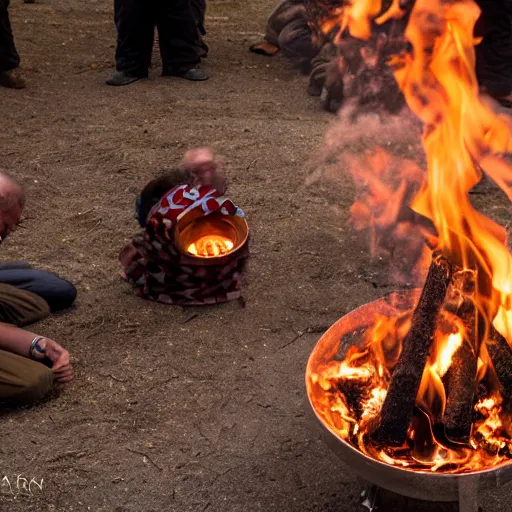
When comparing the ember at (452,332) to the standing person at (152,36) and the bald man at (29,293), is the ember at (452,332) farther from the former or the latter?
the standing person at (152,36)

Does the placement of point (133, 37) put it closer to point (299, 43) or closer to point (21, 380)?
point (299, 43)

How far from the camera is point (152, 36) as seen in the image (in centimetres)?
813

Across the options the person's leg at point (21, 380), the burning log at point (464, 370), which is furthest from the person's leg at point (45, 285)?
the burning log at point (464, 370)

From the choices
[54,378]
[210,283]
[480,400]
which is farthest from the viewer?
[210,283]

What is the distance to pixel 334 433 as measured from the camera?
2912 mm

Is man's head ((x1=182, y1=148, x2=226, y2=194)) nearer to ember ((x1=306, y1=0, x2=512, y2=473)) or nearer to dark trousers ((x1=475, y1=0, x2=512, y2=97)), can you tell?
ember ((x1=306, y1=0, x2=512, y2=473))

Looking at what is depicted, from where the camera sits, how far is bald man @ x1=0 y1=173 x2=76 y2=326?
4531 millimetres

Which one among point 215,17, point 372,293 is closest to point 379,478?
point 372,293

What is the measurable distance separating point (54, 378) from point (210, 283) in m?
1.09

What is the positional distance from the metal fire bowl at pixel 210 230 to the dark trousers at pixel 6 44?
4.00 metres

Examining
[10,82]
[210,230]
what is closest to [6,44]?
[10,82]

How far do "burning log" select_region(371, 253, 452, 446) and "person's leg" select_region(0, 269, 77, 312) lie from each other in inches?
87.3

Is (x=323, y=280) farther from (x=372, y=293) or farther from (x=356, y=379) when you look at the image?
(x=356, y=379)

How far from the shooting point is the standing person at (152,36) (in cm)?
789
